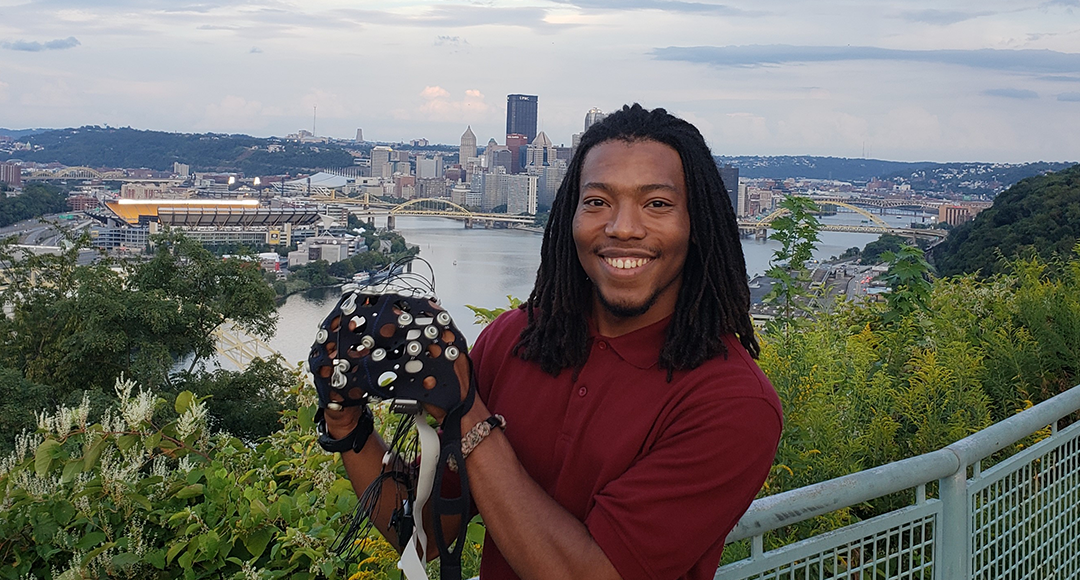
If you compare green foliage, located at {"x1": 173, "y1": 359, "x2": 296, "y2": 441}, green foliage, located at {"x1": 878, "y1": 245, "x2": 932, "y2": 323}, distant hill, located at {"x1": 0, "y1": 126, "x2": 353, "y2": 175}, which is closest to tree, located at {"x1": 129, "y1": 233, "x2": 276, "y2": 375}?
green foliage, located at {"x1": 173, "y1": 359, "x2": 296, "y2": 441}

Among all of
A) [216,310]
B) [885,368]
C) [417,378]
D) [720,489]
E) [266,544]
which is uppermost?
→ [417,378]

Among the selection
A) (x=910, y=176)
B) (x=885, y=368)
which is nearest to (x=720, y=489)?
(x=885, y=368)

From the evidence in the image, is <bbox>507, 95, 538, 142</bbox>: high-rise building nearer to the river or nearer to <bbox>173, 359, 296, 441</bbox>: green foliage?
the river

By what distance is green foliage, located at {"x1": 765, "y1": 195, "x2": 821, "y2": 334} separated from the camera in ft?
10.4

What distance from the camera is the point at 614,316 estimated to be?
3.65 ft

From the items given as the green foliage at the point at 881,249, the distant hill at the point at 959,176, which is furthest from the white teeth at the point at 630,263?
the distant hill at the point at 959,176

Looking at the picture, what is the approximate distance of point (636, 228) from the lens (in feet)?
3.49

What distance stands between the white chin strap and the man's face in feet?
0.85

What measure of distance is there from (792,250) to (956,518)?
1824 millimetres

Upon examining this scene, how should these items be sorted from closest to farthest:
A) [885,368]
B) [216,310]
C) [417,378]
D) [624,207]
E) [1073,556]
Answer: [417,378] < [624,207] < [1073,556] < [885,368] < [216,310]

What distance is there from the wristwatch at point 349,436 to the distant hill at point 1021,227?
21.2 ft

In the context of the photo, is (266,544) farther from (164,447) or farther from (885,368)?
(885,368)

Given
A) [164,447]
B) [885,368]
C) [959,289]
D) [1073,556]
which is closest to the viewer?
[1073,556]

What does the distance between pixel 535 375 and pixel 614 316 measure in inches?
4.7
